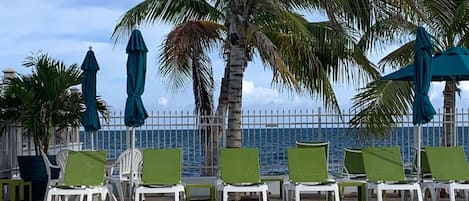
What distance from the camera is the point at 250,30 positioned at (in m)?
11.2

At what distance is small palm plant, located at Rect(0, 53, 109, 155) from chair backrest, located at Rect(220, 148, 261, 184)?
11.1 ft

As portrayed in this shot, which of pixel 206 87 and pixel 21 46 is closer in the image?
pixel 21 46

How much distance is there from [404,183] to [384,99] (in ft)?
12.1

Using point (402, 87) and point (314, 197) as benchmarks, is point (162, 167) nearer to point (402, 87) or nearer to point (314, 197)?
point (314, 197)

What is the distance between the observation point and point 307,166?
29.4 feet

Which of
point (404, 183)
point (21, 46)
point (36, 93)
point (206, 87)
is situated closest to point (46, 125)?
point (36, 93)

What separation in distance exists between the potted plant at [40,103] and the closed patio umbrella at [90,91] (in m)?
1.38

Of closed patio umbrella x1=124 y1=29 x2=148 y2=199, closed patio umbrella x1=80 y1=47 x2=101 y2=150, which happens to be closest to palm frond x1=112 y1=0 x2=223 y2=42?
closed patio umbrella x1=80 y1=47 x2=101 y2=150

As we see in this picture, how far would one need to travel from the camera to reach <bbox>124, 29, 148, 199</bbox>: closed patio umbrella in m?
9.12

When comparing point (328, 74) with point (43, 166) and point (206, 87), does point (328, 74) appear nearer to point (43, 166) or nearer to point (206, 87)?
point (206, 87)

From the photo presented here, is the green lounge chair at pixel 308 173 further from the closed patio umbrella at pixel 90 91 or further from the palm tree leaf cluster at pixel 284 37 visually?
the closed patio umbrella at pixel 90 91

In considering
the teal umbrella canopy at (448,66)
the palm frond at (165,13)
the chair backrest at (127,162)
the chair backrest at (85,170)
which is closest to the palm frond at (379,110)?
the teal umbrella canopy at (448,66)

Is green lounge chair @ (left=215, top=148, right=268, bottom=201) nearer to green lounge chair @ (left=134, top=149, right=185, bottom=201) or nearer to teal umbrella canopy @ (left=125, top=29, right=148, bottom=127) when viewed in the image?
green lounge chair @ (left=134, top=149, right=185, bottom=201)

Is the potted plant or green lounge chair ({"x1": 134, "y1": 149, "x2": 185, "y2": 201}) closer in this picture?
green lounge chair ({"x1": 134, "y1": 149, "x2": 185, "y2": 201})
